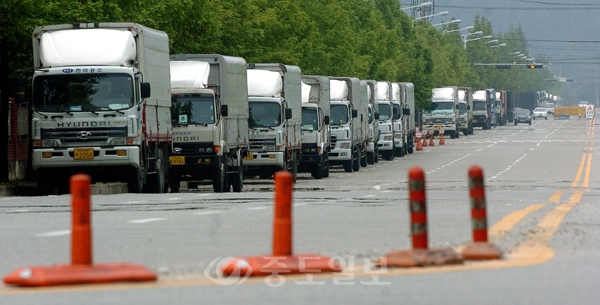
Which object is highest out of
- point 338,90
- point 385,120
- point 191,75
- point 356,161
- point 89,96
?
point 191,75

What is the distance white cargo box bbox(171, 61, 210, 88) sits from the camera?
103ft

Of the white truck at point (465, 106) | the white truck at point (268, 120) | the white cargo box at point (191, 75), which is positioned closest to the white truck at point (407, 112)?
the white truck at point (268, 120)

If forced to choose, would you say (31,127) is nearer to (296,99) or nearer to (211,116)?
(211,116)

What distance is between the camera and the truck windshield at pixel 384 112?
2322 inches

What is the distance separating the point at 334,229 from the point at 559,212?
4357 millimetres

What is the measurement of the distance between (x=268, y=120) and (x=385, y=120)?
23.4 m

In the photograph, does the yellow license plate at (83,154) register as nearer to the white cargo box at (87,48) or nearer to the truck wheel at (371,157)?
the white cargo box at (87,48)

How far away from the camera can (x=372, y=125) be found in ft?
180

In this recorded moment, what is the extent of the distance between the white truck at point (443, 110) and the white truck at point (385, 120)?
27.9m

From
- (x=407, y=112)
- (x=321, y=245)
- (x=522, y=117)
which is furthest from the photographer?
(x=522, y=117)

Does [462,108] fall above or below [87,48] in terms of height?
below

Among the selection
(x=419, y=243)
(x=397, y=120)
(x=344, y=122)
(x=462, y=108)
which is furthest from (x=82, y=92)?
(x=462, y=108)

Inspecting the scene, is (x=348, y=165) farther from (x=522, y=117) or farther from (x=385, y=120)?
(x=522, y=117)

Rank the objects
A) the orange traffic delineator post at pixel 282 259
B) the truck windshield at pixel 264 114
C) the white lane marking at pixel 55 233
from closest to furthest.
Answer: the orange traffic delineator post at pixel 282 259, the white lane marking at pixel 55 233, the truck windshield at pixel 264 114
